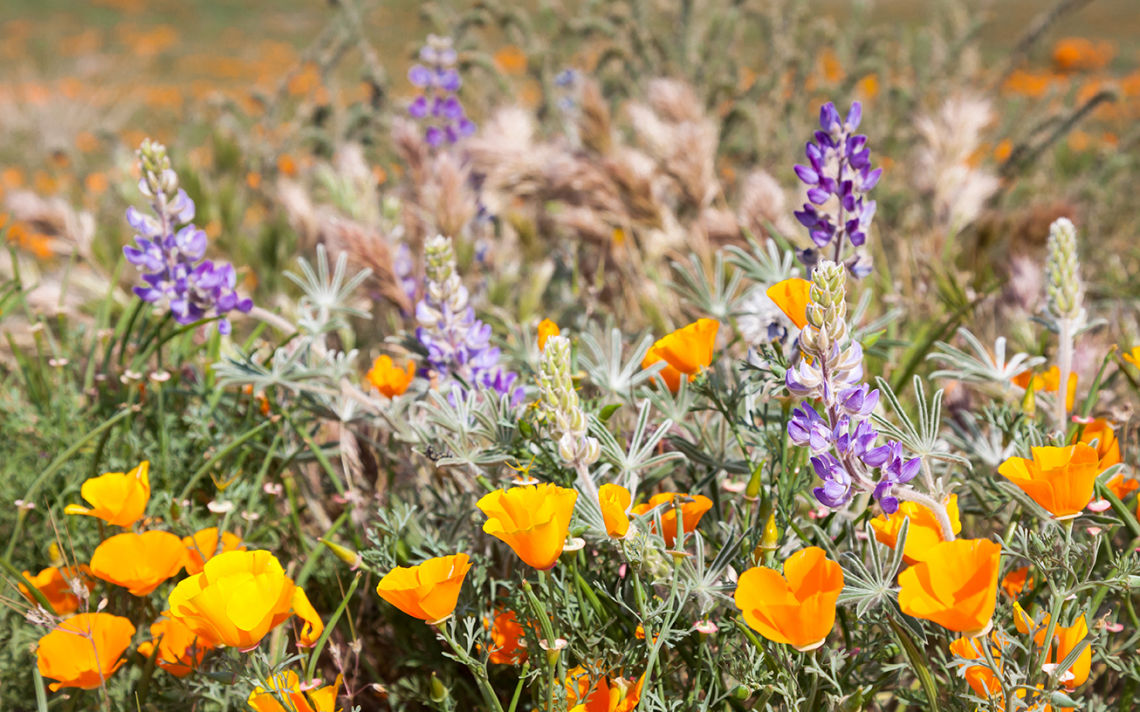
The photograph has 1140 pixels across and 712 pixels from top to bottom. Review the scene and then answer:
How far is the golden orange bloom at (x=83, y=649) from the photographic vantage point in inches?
43.6

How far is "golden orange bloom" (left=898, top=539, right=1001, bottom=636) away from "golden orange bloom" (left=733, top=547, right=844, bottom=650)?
0.08m

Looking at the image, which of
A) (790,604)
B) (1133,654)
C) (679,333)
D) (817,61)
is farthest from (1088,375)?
(817,61)

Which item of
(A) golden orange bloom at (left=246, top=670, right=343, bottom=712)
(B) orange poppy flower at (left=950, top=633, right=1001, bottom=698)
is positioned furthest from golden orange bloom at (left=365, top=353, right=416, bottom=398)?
(B) orange poppy flower at (left=950, top=633, right=1001, bottom=698)

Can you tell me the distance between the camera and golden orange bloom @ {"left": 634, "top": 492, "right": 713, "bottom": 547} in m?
1.10

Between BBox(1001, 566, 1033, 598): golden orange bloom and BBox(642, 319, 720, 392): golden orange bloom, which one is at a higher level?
BBox(642, 319, 720, 392): golden orange bloom

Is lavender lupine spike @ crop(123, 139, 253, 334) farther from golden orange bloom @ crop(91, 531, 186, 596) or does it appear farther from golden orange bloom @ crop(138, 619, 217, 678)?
golden orange bloom @ crop(138, 619, 217, 678)

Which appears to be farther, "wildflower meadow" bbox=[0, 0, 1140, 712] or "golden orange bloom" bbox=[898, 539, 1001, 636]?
"wildflower meadow" bbox=[0, 0, 1140, 712]

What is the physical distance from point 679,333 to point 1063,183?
422 cm

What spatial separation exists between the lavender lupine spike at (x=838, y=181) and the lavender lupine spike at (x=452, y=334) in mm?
565

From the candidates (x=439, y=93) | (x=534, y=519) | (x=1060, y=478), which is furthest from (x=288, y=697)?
(x=439, y=93)

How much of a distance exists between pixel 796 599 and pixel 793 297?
1.19ft

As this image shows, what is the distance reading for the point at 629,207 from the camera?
7.52 feet

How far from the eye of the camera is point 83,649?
1.13m

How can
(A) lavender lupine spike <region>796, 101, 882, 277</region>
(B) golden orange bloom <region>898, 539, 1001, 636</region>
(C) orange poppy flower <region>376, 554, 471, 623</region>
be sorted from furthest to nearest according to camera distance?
(A) lavender lupine spike <region>796, 101, 882, 277</region> < (C) orange poppy flower <region>376, 554, 471, 623</region> < (B) golden orange bloom <region>898, 539, 1001, 636</region>
